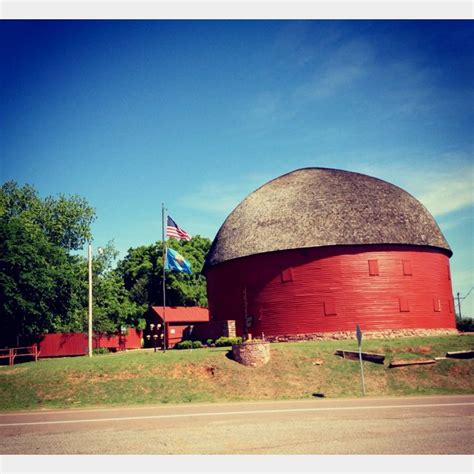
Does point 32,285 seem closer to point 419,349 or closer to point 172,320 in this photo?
point 172,320

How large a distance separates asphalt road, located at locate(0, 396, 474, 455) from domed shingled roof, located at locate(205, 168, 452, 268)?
14840 mm

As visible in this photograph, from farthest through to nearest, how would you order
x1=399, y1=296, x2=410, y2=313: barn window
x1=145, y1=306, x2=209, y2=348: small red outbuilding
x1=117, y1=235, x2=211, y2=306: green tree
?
1. x1=117, y1=235, x2=211, y2=306: green tree
2. x1=145, y1=306, x2=209, y2=348: small red outbuilding
3. x1=399, y1=296, x2=410, y2=313: barn window

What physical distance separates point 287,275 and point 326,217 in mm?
4963

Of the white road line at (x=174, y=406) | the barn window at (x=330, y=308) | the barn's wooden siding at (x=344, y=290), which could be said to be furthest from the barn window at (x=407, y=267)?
the white road line at (x=174, y=406)

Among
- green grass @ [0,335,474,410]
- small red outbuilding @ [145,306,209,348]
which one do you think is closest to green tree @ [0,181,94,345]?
green grass @ [0,335,474,410]

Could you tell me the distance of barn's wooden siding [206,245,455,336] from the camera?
29.4 meters

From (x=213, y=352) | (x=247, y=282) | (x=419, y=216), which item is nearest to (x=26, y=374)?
(x=213, y=352)

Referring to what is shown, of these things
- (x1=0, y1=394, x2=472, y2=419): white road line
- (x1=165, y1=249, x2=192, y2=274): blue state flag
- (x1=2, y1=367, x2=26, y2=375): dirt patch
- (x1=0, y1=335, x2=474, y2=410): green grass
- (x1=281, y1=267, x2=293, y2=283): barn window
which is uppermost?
(x1=165, y1=249, x2=192, y2=274): blue state flag

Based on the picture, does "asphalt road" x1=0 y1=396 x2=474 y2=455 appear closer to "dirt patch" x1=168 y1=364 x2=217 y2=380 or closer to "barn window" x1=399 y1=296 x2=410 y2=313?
"dirt patch" x1=168 y1=364 x2=217 y2=380

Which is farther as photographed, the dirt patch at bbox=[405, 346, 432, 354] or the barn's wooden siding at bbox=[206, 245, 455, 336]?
the barn's wooden siding at bbox=[206, 245, 455, 336]

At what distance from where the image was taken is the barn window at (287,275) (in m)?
30.5

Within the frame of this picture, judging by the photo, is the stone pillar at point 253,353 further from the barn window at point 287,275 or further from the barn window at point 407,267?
the barn window at point 407,267

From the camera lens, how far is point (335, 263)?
29.8 meters

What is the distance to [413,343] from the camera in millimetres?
25266
